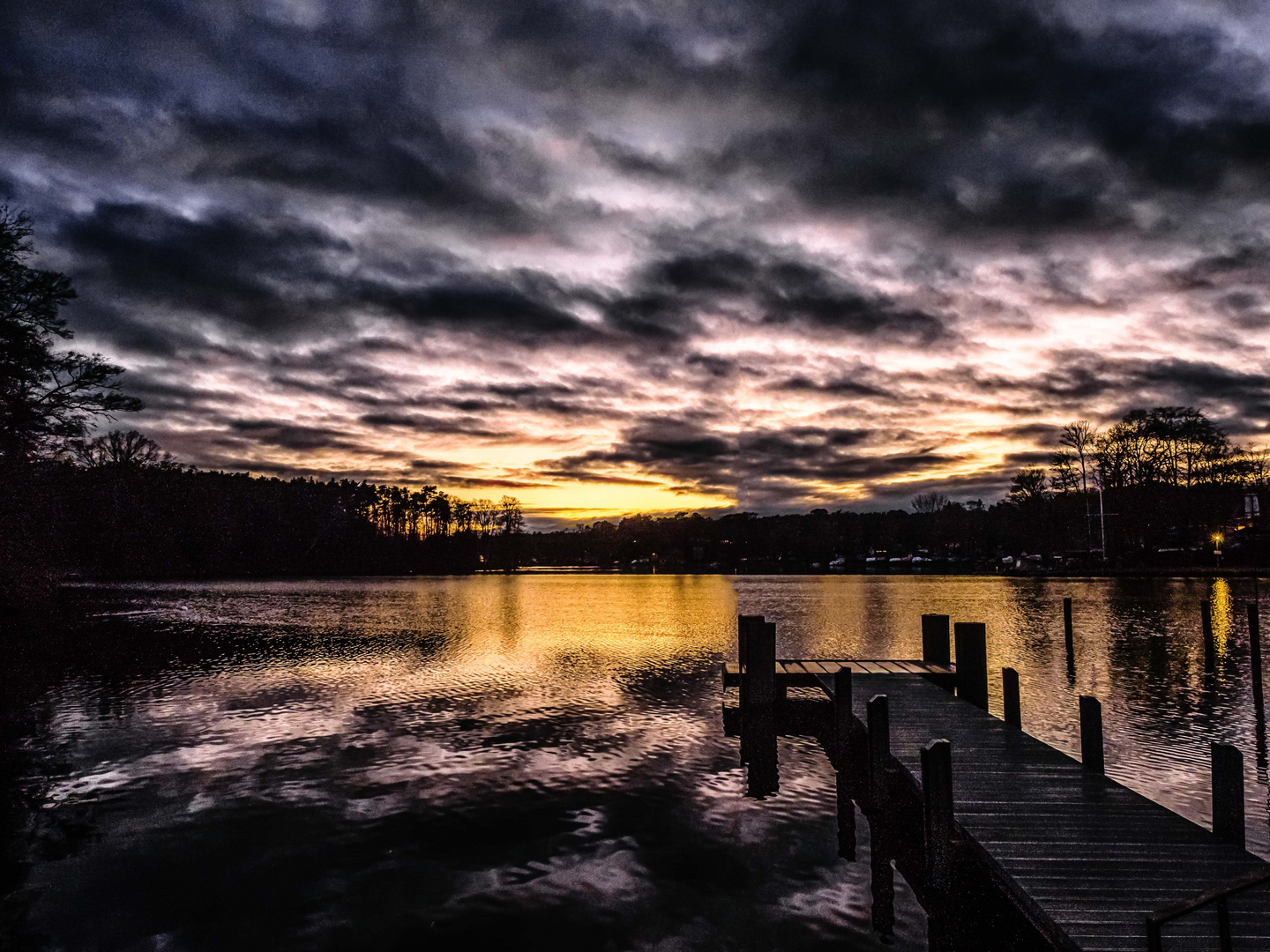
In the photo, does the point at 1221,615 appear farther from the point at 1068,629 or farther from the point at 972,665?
the point at 972,665

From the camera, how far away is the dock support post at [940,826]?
28.9ft

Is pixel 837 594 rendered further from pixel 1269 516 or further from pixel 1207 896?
pixel 1207 896

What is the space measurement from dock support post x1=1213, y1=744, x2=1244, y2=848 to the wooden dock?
0.02 metres

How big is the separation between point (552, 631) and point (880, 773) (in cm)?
3956

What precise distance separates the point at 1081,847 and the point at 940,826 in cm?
143

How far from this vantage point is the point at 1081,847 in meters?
8.30

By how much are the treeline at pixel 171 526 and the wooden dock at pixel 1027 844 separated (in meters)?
38.5

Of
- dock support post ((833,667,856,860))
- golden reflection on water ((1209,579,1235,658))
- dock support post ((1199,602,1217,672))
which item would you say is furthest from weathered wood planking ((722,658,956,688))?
golden reflection on water ((1209,579,1235,658))

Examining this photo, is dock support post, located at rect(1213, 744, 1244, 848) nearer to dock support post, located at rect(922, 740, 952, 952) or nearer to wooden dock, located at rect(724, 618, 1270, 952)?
wooden dock, located at rect(724, 618, 1270, 952)

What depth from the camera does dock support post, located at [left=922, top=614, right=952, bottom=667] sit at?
1812cm

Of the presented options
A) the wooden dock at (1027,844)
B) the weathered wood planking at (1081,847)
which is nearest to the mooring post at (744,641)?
the wooden dock at (1027,844)

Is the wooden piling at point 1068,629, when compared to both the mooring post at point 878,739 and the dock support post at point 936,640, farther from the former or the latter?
the mooring post at point 878,739

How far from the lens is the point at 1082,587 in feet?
271

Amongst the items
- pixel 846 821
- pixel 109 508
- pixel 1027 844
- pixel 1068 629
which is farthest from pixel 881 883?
pixel 109 508
